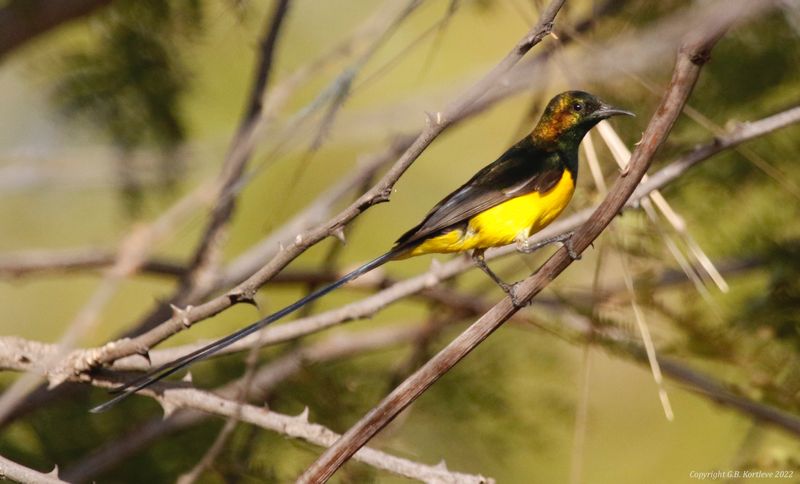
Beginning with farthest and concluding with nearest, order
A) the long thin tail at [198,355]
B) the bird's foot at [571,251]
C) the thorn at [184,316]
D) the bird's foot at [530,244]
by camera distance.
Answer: the bird's foot at [530,244] < the long thin tail at [198,355] < the thorn at [184,316] < the bird's foot at [571,251]

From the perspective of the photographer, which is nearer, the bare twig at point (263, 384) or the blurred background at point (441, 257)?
the blurred background at point (441, 257)

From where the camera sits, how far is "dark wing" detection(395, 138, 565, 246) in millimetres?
2072

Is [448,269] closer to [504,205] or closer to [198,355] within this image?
[504,205]

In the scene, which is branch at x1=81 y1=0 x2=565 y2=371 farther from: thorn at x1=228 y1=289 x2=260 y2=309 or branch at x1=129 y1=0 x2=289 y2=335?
branch at x1=129 y1=0 x2=289 y2=335

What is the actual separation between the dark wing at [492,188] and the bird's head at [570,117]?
8cm

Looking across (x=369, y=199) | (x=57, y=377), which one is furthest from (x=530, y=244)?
(x=57, y=377)

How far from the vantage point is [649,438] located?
134 inches

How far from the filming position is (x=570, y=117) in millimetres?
2270

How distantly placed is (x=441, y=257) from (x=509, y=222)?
1696 millimetres

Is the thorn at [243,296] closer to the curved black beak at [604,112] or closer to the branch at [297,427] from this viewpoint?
the branch at [297,427]

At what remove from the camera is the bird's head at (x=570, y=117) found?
7.35ft

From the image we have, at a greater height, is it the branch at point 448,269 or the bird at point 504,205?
the bird at point 504,205

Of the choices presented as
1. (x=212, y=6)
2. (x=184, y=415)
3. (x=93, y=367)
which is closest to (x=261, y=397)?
(x=184, y=415)

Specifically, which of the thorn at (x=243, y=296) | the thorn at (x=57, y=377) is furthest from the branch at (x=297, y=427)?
the thorn at (x=243, y=296)
